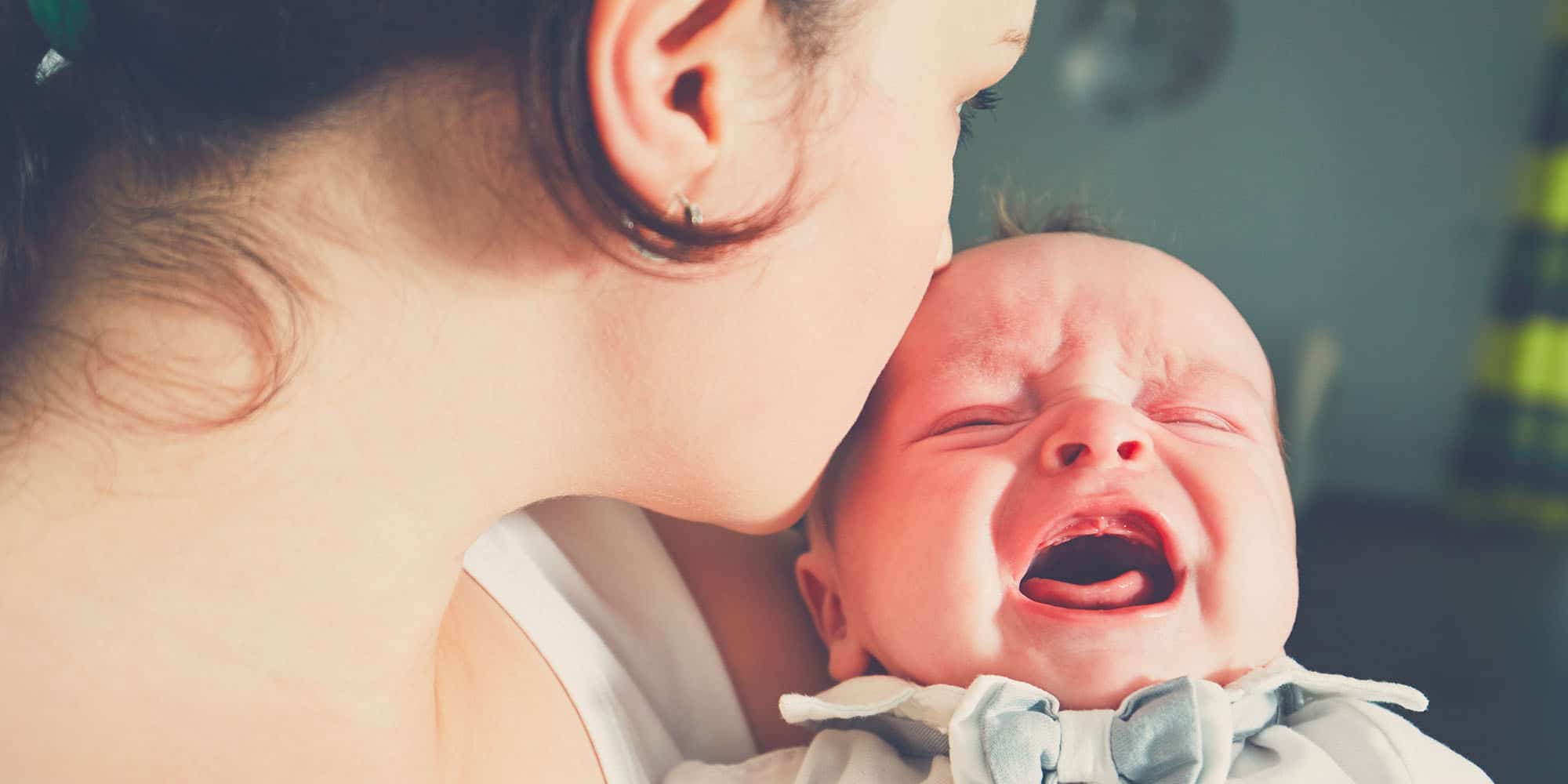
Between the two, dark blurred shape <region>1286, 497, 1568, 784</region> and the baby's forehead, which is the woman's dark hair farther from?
dark blurred shape <region>1286, 497, 1568, 784</region>

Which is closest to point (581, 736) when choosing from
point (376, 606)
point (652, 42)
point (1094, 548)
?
point (376, 606)

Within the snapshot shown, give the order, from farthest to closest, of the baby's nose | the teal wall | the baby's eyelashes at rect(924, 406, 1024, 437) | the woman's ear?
1. the teal wall
2. the baby's eyelashes at rect(924, 406, 1024, 437)
3. the baby's nose
4. the woman's ear

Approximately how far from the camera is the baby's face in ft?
2.91

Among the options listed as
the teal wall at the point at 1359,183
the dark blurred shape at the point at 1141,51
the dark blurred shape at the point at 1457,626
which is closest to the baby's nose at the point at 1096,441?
the dark blurred shape at the point at 1457,626

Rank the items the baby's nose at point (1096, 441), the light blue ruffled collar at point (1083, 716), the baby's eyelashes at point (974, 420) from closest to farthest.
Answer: the light blue ruffled collar at point (1083, 716)
the baby's nose at point (1096, 441)
the baby's eyelashes at point (974, 420)

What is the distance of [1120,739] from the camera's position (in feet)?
2.66

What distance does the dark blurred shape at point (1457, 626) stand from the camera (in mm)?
1751

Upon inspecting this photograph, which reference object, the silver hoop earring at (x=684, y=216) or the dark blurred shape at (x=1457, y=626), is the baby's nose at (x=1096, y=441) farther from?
the dark blurred shape at (x=1457, y=626)

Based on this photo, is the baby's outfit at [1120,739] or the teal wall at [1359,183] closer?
the baby's outfit at [1120,739]

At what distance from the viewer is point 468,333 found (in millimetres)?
723

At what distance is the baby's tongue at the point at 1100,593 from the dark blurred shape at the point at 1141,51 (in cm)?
375

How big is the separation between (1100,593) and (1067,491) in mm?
83

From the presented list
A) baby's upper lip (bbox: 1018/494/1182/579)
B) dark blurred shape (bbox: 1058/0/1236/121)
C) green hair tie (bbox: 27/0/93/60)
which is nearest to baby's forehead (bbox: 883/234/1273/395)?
baby's upper lip (bbox: 1018/494/1182/579)

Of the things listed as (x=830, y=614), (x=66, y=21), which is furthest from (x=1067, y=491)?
(x=66, y=21)
